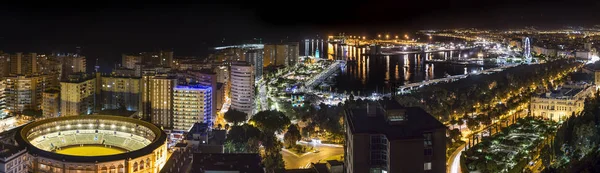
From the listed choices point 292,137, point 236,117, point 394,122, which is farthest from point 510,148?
point 236,117

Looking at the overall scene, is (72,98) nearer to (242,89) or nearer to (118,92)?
(118,92)

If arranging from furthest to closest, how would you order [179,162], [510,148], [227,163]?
[510,148] < [179,162] < [227,163]

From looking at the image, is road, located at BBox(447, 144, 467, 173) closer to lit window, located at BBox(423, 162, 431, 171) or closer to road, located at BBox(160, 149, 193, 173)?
lit window, located at BBox(423, 162, 431, 171)

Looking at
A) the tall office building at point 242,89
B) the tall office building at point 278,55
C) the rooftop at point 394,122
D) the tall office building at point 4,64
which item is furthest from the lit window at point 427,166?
the tall office building at point 278,55

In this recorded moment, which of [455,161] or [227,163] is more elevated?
[227,163]

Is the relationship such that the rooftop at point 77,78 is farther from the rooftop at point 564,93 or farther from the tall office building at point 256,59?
the rooftop at point 564,93

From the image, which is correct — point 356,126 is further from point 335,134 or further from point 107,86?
point 107,86

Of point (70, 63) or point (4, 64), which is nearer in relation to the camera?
point (4, 64)

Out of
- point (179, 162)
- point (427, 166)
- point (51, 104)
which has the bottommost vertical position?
point (179, 162)
